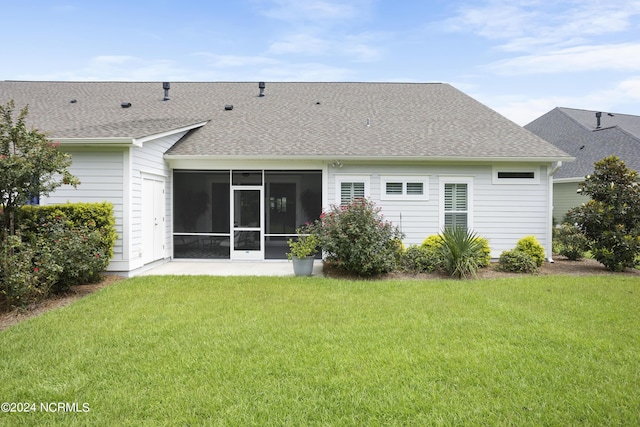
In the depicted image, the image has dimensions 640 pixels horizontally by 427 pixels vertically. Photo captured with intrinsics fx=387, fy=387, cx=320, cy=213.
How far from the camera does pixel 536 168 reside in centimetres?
1126

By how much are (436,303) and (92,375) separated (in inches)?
200

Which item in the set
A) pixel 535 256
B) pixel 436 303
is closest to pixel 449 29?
pixel 535 256

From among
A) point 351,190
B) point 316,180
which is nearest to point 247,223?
point 316,180

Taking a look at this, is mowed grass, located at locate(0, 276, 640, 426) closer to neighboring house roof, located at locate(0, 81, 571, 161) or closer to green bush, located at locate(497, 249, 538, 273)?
green bush, located at locate(497, 249, 538, 273)

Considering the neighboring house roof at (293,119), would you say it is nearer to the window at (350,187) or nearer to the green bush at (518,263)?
the window at (350,187)

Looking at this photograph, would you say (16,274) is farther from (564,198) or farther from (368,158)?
(564,198)

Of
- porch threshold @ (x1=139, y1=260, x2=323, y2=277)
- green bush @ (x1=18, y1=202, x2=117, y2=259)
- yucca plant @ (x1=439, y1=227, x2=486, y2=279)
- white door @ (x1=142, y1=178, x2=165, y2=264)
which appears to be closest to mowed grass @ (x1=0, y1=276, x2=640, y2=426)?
green bush @ (x1=18, y1=202, x2=117, y2=259)

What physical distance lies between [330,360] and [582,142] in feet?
71.7

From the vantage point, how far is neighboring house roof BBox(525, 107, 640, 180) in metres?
18.0

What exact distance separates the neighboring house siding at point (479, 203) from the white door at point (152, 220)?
475 centimetres

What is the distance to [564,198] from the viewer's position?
19.0 meters

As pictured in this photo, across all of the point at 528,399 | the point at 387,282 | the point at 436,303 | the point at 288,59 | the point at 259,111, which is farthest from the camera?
the point at 288,59

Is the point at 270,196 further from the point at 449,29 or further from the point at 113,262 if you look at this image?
the point at 449,29

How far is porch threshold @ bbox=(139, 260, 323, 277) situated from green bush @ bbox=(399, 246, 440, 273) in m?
2.18
